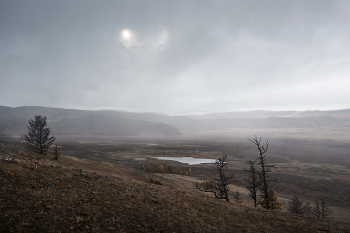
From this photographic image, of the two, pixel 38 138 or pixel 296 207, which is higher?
pixel 38 138

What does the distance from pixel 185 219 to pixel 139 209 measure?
3190mm

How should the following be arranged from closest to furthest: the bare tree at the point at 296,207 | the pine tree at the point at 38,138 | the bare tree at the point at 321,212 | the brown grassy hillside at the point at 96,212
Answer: the brown grassy hillside at the point at 96,212
the bare tree at the point at 321,212
the bare tree at the point at 296,207
the pine tree at the point at 38,138

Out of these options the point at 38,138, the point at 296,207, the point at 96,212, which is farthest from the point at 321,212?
the point at 38,138

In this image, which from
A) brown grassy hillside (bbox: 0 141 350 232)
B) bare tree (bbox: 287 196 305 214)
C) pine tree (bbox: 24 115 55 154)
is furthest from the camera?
pine tree (bbox: 24 115 55 154)

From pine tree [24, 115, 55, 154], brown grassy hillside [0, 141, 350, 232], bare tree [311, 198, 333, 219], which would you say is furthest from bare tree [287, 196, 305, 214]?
pine tree [24, 115, 55, 154]

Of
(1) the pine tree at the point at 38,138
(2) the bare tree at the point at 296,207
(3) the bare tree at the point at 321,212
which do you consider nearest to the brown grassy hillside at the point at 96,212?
(3) the bare tree at the point at 321,212

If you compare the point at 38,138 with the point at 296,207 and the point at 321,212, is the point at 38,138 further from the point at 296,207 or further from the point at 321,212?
the point at 321,212

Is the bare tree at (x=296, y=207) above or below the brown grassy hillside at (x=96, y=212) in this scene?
below

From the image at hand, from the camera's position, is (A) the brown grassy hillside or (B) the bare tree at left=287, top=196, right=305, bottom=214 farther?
(B) the bare tree at left=287, top=196, right=305, bottom=214

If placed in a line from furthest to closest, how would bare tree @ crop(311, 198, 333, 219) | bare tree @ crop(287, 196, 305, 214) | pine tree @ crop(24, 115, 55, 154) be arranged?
1. pine tree @ crop(24, 115, 55, 154)
2. bare tree @ crop(287, 196, 305, 214)
3. bare tree @ crop(311, 198, 333, 219)

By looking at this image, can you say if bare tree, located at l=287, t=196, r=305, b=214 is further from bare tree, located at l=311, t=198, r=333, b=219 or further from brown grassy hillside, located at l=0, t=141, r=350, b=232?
brown grassy hillside, located at l=0, t=141, r=350, b=232

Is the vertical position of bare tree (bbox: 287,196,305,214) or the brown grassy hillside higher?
the brown grassy hillside

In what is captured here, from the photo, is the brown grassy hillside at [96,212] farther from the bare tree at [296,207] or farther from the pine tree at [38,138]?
the pine tree at [38,138]

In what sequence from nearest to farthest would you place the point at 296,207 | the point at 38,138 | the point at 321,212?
the point at 296,207, the point at 321,212, the point at 38,138
